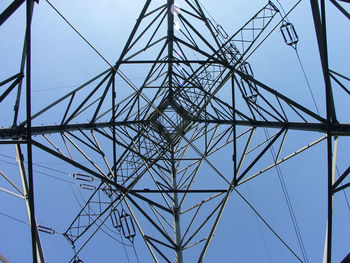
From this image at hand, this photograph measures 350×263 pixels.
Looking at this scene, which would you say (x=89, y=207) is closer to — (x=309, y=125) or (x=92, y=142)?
(x=92, y=142)

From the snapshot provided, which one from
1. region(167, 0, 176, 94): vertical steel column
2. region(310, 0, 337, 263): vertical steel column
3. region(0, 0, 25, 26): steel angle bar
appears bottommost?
region(310, 0, 337, 263): vertical steel column

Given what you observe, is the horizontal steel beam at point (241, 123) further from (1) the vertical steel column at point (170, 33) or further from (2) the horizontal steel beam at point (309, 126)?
(1) the vertical steel column at point (170, 33)

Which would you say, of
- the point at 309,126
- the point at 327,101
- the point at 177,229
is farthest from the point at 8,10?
the point at 177,229

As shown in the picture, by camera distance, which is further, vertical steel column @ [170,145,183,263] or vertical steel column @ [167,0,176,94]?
vertical steel column @ [167,0,176,94]

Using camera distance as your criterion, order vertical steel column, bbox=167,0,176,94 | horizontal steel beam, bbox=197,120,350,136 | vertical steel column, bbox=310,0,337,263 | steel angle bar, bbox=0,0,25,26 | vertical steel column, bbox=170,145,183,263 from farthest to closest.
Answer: vertical steel column, bbox=167,0,176,94 < vertical steel column, bbox=170,145,183,263 < horizontal steel beam, bbox=197,120,350,136 < vertical steel column, bbox=310,0,337,263 < steel angle bar, bbox=0,0,25,26

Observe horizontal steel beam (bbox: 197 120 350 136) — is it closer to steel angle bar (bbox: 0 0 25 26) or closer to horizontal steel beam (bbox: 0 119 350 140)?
horizontal steel beam (bbox: 0 119 350 140)

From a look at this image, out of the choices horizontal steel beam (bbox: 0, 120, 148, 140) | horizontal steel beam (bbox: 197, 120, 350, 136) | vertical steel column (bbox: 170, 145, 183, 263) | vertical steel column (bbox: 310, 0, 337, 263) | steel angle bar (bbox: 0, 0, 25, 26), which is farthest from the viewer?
vertical steel column (bbox: 170, 145, 183, 263)

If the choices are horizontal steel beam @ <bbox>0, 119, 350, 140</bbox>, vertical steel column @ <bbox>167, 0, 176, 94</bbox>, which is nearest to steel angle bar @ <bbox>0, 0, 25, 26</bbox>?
horizontal steel beam @ <bbox>0, 119, 350, 140</bbox>

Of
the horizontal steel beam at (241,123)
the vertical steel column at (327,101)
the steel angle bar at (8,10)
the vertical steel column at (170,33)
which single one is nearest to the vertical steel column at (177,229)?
the horizontal steel beam at (241,123)

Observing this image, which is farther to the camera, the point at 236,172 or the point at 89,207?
the point at 89,207

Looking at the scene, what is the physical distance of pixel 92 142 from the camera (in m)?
8.02

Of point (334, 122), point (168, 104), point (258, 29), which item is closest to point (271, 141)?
point (334, 122)

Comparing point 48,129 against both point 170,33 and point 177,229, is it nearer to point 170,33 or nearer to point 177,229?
point 177,229

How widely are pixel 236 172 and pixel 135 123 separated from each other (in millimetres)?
5431
